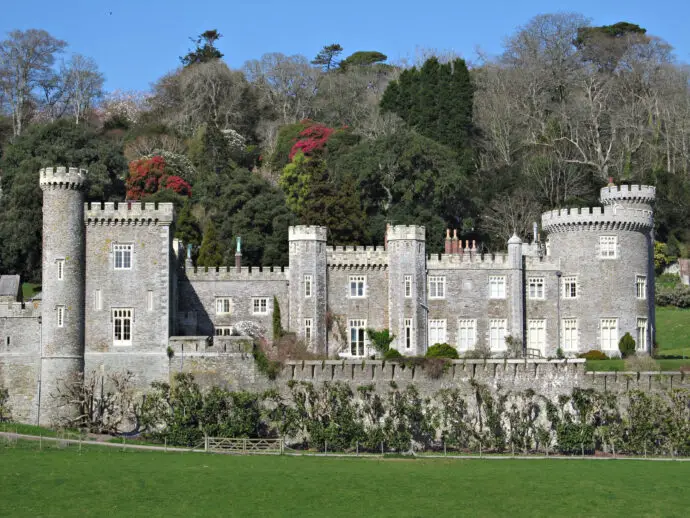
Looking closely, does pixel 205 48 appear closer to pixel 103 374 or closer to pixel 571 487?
pixel 103 374

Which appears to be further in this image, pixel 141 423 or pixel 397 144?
pixel 397 144

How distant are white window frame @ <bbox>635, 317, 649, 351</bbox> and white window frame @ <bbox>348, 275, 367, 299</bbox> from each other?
13.3 m

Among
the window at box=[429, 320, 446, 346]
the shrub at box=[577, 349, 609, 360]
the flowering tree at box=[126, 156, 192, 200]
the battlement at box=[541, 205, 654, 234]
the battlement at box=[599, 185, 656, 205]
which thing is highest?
the flowering tree at box=[126, 156, 192, 200]

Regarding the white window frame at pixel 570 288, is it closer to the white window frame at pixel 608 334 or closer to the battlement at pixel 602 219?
the white window frame at pixel 608 334

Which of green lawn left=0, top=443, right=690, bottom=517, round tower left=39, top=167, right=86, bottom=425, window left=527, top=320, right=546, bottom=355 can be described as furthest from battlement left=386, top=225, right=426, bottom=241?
green lawn left=0, top=443, right=690, bottom=517

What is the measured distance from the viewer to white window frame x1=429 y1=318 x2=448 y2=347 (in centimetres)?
6181

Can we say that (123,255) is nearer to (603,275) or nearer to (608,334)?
(603,275)

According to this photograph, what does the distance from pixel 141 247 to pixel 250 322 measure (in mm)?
8113

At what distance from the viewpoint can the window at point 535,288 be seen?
62875 millimetres

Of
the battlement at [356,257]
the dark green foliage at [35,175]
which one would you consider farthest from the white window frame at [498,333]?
the dark green foliage at [35,175]

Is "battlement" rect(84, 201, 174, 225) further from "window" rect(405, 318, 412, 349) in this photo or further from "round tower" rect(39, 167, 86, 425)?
"window" rect(405, 318, 412, 349)

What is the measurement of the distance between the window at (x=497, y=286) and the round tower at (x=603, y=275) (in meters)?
2.78

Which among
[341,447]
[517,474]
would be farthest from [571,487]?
[341,447]

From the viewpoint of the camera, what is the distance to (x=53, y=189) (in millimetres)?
54438
